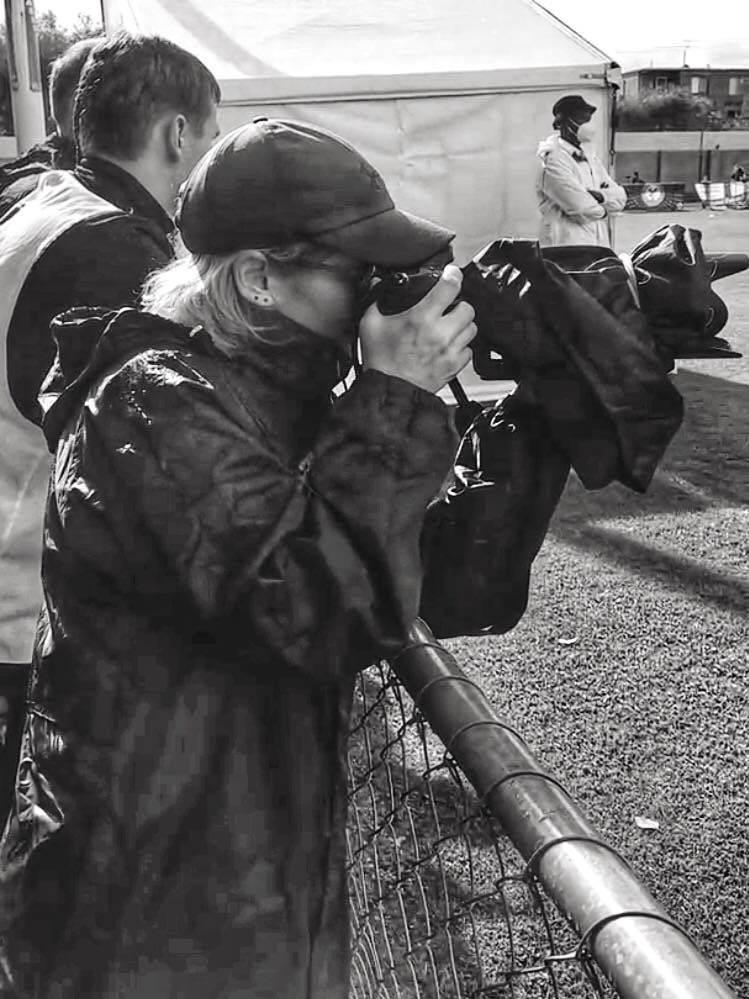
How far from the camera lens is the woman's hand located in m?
1.23

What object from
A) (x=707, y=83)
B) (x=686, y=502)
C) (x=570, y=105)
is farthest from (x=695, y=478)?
(x=707, y=83)

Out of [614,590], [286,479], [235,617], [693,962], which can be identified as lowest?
[614,590]

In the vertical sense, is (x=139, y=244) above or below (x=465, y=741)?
above

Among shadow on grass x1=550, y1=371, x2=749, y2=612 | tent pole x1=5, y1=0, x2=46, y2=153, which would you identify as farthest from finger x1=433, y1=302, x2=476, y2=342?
tent pole x1=5, y1=0, x2=46, y2=153

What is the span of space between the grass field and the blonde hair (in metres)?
2.18

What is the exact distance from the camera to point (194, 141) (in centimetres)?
243

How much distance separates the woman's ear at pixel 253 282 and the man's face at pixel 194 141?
1.19 meters

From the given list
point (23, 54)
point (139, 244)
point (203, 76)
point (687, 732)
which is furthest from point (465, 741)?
point (23, 54)

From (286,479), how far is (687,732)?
3038 mm

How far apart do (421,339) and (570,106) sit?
7.60m

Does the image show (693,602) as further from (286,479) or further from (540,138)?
(540,138)

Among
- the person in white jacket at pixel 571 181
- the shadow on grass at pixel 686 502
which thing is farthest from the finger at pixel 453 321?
the person in white jacket at pixel 571 181

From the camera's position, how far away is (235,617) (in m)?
1.17

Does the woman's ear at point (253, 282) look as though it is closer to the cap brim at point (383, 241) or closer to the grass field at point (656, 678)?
the cap brim at point (383, 241)
